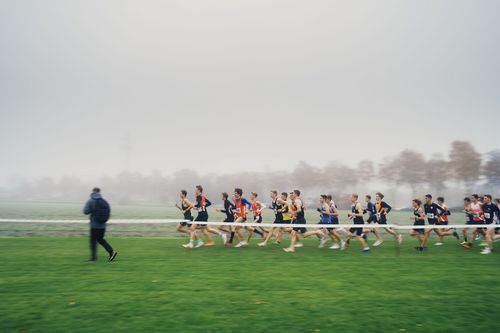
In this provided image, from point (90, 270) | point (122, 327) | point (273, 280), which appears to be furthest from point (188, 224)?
point (122, 327)

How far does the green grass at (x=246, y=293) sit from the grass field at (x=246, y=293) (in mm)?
19

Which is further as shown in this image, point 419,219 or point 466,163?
point 466,163

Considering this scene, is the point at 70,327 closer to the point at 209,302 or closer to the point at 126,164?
the point at 209,302

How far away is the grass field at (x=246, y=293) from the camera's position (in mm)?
5875

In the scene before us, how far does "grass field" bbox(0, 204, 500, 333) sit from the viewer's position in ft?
19.3

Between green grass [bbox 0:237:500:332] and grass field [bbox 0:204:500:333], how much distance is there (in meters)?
0.02

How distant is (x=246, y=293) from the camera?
7.65 meters

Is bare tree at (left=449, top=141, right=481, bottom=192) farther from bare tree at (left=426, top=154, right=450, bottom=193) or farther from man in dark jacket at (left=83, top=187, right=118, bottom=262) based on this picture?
man in dark jacket at (left=83, top=187, right=118, bottom=262)

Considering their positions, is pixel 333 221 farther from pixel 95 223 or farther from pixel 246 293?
pixel 95 223

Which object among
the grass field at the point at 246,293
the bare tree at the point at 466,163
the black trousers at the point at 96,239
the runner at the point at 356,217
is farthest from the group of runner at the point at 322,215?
the bare tree at the point at 466,163

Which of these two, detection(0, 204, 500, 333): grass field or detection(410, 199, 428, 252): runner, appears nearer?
detection(0, 204, 500, 333): grass field

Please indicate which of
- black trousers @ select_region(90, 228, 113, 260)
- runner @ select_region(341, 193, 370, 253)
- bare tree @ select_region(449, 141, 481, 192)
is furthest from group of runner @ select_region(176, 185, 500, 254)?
bare tree @ select_region(449, 141, 481, 192)

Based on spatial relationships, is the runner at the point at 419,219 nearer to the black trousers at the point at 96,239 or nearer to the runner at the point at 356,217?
the runner at the point at 356,217

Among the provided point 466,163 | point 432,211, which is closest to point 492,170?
point 466,163
